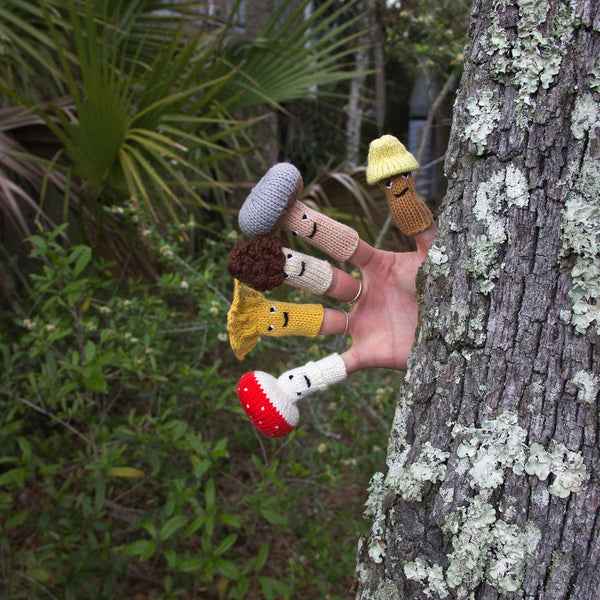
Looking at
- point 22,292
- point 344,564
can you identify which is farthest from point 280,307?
point 22,292

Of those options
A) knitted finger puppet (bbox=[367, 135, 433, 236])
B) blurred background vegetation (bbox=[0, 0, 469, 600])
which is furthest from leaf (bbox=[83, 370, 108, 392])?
knitted finger puppet (bbox=[367, 135, 433, 236])

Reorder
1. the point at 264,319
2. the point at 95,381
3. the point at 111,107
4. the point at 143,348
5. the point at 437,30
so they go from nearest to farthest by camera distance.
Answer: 1. the point at 264,319
2. the point at 95,381
3. the point at 143,348
4. the point at 111,107
5. the point at 437,30

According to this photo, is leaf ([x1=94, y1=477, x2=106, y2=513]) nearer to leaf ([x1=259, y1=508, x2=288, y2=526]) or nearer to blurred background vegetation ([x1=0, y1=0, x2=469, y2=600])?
blurred background vegetation ([x1=0, y1=0, x2=469, y2=600])

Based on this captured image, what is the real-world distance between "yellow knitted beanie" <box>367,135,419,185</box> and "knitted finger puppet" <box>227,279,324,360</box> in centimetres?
28

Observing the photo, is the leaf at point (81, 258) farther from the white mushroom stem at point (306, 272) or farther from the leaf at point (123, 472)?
the white mushroom stem at point (306, 272)

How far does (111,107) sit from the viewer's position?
81.9 inches

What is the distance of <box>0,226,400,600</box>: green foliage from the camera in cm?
185

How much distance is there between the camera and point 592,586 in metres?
0.78

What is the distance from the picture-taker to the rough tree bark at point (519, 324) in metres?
0.75

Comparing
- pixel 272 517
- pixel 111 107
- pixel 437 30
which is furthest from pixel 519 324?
pixel 437 30

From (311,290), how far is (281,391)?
20 cm

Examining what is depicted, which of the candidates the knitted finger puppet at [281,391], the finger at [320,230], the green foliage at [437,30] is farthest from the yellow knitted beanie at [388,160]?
the green foliage at [437,30]

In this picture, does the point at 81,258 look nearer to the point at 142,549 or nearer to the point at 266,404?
the point at 142,549

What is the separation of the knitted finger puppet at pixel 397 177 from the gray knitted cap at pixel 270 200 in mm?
143
